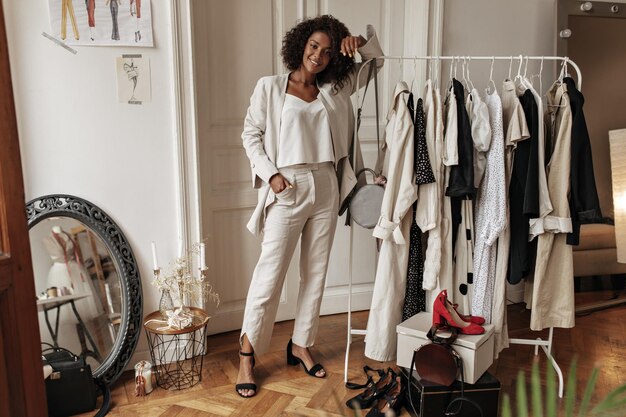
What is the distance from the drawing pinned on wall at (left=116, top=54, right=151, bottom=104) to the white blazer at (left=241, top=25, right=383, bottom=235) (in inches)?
18.8

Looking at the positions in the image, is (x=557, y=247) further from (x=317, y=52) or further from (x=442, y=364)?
(x=317, y=52)

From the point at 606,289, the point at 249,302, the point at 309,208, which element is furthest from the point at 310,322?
the point at 606,289

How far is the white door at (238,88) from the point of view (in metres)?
2.80

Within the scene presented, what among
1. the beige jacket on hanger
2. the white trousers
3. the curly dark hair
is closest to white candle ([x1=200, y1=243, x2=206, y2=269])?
the white trousers

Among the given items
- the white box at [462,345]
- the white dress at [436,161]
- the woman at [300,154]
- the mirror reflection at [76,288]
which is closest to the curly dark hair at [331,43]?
the woman at [300,154]

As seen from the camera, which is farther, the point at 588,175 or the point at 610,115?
the point at 610,115

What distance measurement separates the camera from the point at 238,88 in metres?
2.88

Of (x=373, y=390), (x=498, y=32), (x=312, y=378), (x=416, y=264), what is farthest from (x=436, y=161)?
(x=498, y=32)

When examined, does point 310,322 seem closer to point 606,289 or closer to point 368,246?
point 368,246

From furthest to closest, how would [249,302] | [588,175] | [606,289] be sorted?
[606,289] → [249,302] → [588,175]

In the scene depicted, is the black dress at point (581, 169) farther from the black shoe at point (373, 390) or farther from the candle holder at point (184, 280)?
the candle holder at point (184, 280)

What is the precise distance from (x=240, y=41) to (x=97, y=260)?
1264mm

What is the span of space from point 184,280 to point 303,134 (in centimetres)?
83

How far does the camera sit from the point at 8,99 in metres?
1.19
